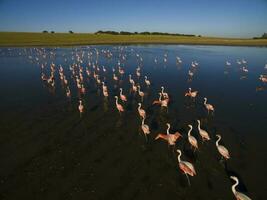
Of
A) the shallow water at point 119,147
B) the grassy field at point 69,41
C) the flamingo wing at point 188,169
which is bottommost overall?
the grassy field at point 69,41

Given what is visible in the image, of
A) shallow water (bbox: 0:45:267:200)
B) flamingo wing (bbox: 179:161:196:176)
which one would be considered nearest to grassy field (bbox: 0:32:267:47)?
shallow water (bbox: 0:45:267:200)

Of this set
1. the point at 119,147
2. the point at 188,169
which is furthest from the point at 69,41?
the point at 188,169

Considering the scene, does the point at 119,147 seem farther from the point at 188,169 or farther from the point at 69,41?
the point at 69,41

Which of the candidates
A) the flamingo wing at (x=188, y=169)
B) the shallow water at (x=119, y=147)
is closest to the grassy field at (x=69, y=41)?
the shallow water at (x=119, y=147)

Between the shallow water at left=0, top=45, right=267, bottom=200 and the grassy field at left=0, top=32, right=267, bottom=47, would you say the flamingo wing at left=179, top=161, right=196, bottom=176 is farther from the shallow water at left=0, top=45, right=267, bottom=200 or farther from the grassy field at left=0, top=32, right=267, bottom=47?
the grassy field at left=0, top=32, right=267, bottom=47

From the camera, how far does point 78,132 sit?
1741 cm

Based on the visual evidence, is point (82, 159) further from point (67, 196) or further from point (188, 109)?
point (188, 109)

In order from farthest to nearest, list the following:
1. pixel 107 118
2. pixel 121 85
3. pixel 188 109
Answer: pixel 121 85 < pixel 188 109 < pixel 107 118

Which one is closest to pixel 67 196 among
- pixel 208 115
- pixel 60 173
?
pixel 60 173

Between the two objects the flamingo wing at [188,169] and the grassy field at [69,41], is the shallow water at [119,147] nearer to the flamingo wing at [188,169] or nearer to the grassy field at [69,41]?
the flamingo wing at [188,169]

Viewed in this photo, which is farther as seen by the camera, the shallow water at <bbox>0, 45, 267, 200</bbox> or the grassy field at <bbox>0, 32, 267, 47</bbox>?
the grassy field at <bbox>0, 32, 267, 47</bbox>

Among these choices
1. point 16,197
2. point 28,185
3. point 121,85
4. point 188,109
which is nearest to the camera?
point 16,197

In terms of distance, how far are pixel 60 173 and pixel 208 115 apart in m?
12.9

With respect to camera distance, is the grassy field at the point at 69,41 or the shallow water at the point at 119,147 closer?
the shallow water at the point at 119,147
